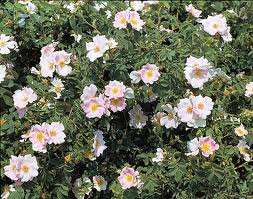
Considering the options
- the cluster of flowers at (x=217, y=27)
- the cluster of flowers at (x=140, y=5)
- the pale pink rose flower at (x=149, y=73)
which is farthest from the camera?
the cluster of flowers at (x=140, y=5)

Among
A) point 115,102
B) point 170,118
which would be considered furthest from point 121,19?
point 170,118

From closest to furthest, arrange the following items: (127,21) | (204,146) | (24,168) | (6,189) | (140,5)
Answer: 1. (204,146)
2. (24,168)
3. (127,21)
4. (6,189)
5. (140,5)

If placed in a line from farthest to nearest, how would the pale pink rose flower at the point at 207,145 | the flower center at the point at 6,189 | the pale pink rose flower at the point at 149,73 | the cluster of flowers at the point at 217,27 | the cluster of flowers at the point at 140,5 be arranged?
the cluster of flowers at the point at 140,5 < the flower center at the point at 6,189 < the cluster of flowers at the point at 217,27 < the pale pink rose flower at the point at 149,73 < the pale pink rose flower at the point at 207,145

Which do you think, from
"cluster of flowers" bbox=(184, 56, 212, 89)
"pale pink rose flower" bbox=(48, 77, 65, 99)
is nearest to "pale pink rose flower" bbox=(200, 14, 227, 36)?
"cluster of flowers" bbox=(184, 56, 212, 89)

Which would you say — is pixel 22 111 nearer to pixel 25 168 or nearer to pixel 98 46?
pixel 25 168

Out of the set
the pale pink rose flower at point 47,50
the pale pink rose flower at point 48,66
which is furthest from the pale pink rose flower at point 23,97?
the pale pink rose flower at point 47,50

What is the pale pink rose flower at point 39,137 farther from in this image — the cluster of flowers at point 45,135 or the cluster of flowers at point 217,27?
the cluster of flowers at point 217,27

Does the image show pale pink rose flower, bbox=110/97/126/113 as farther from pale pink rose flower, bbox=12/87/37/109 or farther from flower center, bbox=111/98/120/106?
pale pink rose flower, bbox=12/87/37/109
